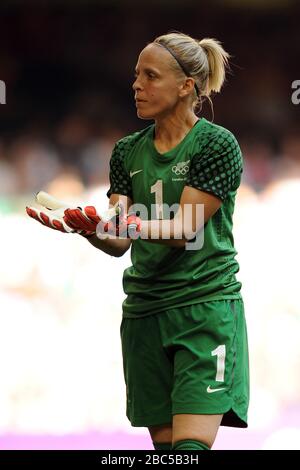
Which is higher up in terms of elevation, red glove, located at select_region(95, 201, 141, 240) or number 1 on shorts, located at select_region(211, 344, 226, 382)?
red glove, located at select_region(95, 201, 141, 240)

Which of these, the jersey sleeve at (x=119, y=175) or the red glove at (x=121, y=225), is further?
the jersey sleeve at (x=119, y=175)

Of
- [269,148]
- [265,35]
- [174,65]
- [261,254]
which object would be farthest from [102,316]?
[174,65]

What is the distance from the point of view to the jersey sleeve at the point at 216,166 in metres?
3.10

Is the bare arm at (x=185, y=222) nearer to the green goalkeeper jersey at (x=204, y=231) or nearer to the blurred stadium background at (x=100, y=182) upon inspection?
the green goalkeeper jersey at (x=204, y=231)

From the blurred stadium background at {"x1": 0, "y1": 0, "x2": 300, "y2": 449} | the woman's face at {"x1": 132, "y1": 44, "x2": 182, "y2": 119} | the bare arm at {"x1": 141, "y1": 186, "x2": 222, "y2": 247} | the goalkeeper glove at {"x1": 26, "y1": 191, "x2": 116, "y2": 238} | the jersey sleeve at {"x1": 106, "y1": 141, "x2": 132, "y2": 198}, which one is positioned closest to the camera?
the goalkeeper glove at {"x1": 26, "y1": 191, "x2": 116, "y2": 238}

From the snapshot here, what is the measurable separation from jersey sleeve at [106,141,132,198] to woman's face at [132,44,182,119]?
0.18 meters

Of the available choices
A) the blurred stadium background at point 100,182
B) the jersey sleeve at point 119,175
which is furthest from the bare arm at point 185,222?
the blurred stadium background at point 100,182

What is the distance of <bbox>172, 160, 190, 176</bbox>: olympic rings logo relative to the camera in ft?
10.3

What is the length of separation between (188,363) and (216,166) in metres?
0.50

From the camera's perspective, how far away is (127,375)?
3273mm

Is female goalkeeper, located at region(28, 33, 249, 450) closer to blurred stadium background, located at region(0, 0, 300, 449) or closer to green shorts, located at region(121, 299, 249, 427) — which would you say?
green shorts, located at region(121, 299, 249, 427)

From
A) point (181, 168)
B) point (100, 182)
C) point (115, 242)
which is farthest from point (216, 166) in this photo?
point (100, 182)

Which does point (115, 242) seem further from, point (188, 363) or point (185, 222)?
point (188, 363)

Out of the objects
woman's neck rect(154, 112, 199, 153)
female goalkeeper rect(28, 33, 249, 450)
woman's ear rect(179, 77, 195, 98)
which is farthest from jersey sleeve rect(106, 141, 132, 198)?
woman's ear rect(179, 77, 195, 98)
